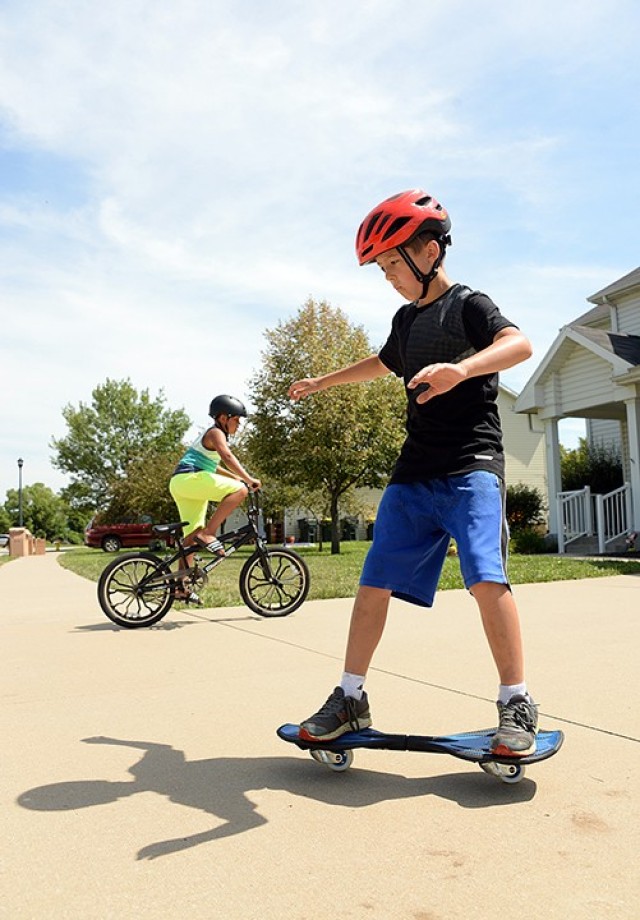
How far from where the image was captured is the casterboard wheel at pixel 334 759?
297 centimetres

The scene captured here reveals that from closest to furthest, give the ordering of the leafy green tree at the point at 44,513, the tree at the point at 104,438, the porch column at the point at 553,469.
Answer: the porch column at the point at 553,469, the tree at the point at 104,438, the leafy green tree at the point at 44,513

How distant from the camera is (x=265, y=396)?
26328mm

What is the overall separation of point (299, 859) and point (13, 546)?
34839 mm

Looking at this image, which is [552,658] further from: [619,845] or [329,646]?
[619,845]

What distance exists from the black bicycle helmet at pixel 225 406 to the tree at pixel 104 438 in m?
55.3

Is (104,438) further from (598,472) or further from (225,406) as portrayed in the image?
(225,406)

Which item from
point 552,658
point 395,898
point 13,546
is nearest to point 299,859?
point 395,898

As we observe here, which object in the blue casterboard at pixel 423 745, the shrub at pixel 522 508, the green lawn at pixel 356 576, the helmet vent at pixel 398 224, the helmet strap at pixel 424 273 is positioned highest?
the helmet vent at pixel 398 224

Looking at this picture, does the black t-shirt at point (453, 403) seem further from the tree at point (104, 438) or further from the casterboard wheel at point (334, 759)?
the tree at point (104, 438)

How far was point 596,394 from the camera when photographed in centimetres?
1920

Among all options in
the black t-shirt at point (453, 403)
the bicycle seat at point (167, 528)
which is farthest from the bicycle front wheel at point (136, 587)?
the black t-shirt at point (453, 403)

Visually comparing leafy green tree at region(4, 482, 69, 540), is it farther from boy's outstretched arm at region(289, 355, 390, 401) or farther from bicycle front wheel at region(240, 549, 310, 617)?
boy's outstretched arm at region(289, 355, 390, 401)

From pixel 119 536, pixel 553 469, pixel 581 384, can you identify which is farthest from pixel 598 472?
pixel 119 536

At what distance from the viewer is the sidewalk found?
2.03 meters
